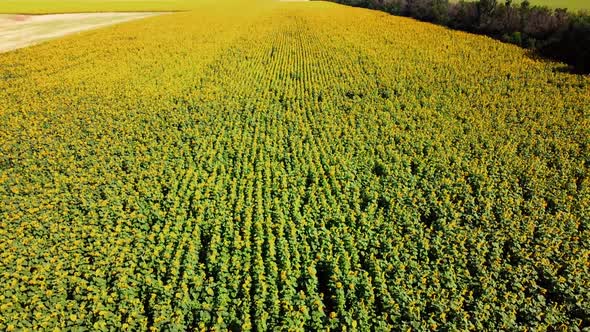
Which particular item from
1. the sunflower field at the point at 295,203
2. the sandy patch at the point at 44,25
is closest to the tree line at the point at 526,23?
the sunflower field at the point at 295,203

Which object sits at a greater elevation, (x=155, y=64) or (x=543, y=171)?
(x=155, y=64)

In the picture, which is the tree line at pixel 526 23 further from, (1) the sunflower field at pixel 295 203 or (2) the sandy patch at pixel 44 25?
(2) the sandy patch at pixel 44 25

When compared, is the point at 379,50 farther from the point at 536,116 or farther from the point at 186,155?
the point at 186,155

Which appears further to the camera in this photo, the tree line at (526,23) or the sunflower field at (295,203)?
the tree line at (526,23)

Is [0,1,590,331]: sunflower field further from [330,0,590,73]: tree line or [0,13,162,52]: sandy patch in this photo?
[0,13,162,52]: sandy patch

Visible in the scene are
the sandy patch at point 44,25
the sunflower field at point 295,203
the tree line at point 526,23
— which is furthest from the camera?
the sandy patch at point 44,25

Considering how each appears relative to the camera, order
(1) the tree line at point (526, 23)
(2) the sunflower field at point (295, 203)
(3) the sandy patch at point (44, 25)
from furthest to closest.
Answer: (3) the sandy patch at point (44, 25)
(1) the tree line at point (526, 23)
(2) the sunflower field at point (295, 203)

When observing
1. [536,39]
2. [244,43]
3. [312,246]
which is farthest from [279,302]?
[536,39]

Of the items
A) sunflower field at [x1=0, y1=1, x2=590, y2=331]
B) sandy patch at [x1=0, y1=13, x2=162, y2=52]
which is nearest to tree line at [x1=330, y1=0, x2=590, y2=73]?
sunflower field at [x1=0, y1=1, x2=590, y2=331]
